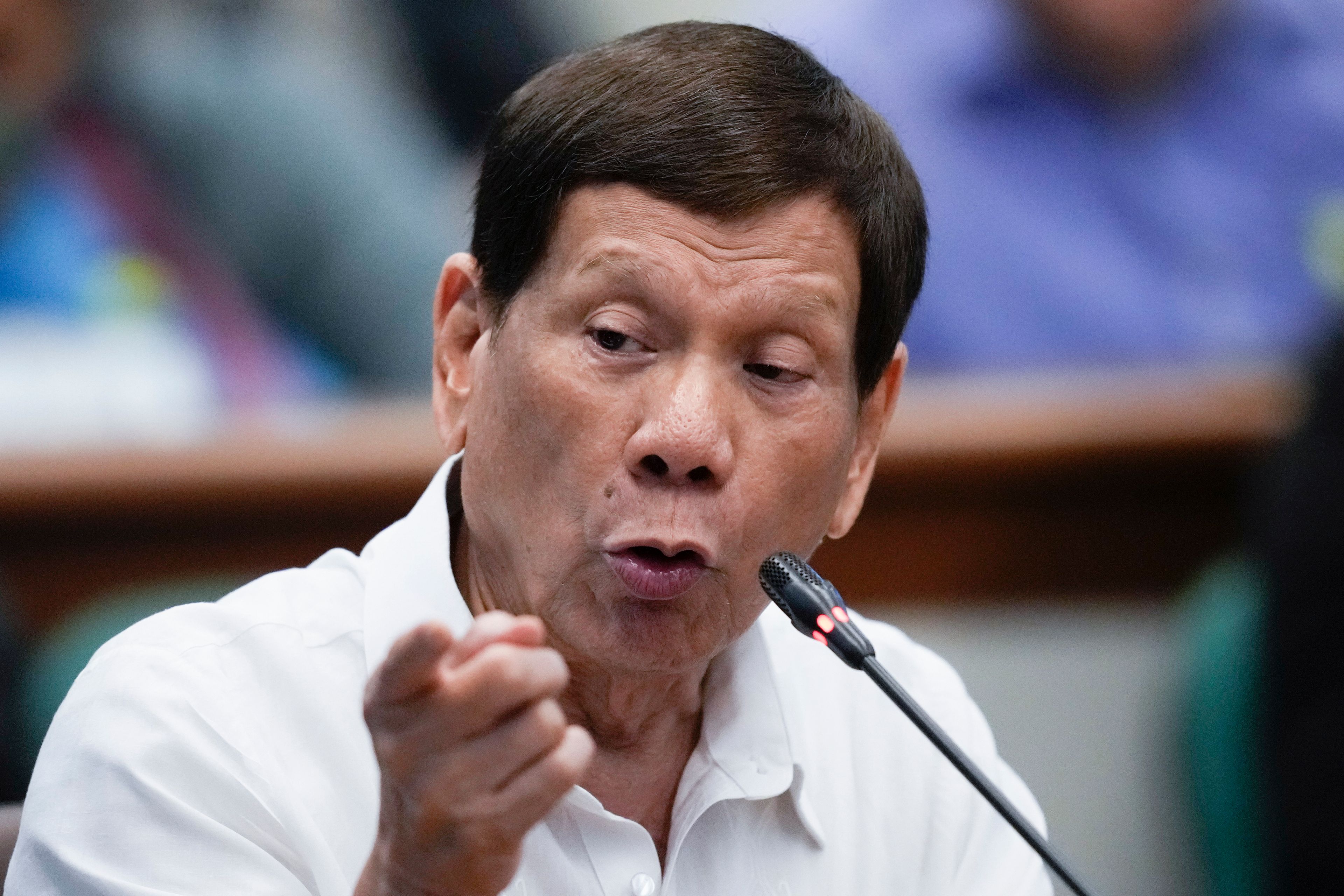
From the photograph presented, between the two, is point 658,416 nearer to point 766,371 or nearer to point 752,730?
point 766,371

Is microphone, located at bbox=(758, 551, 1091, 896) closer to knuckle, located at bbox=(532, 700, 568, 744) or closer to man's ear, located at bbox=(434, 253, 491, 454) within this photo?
knuckle, located at bbox=(532, 700, 568, 744)

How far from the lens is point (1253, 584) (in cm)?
325

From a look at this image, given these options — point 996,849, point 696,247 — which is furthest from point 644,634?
point 996,849

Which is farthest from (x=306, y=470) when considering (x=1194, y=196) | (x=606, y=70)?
(x=1194, y=196)

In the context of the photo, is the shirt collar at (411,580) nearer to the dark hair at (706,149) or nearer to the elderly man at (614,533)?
the elderly man at (614,533)

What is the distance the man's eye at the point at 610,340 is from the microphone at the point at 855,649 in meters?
0.29

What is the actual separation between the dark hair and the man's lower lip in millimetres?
338

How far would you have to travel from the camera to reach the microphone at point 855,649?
1582mm

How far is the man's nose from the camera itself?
1.71m

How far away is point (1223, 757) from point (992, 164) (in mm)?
1801

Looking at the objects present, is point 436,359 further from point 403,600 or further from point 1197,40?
point 1197,40

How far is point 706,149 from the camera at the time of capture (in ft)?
5.82

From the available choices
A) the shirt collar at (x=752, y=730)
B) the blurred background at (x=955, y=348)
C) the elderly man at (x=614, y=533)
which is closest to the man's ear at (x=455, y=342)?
the elderly man at (x=614, y=533)

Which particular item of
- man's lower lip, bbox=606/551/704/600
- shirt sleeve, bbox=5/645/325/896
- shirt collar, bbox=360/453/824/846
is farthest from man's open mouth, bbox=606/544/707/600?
shirt sleeve, bbox=5/645/325/896
